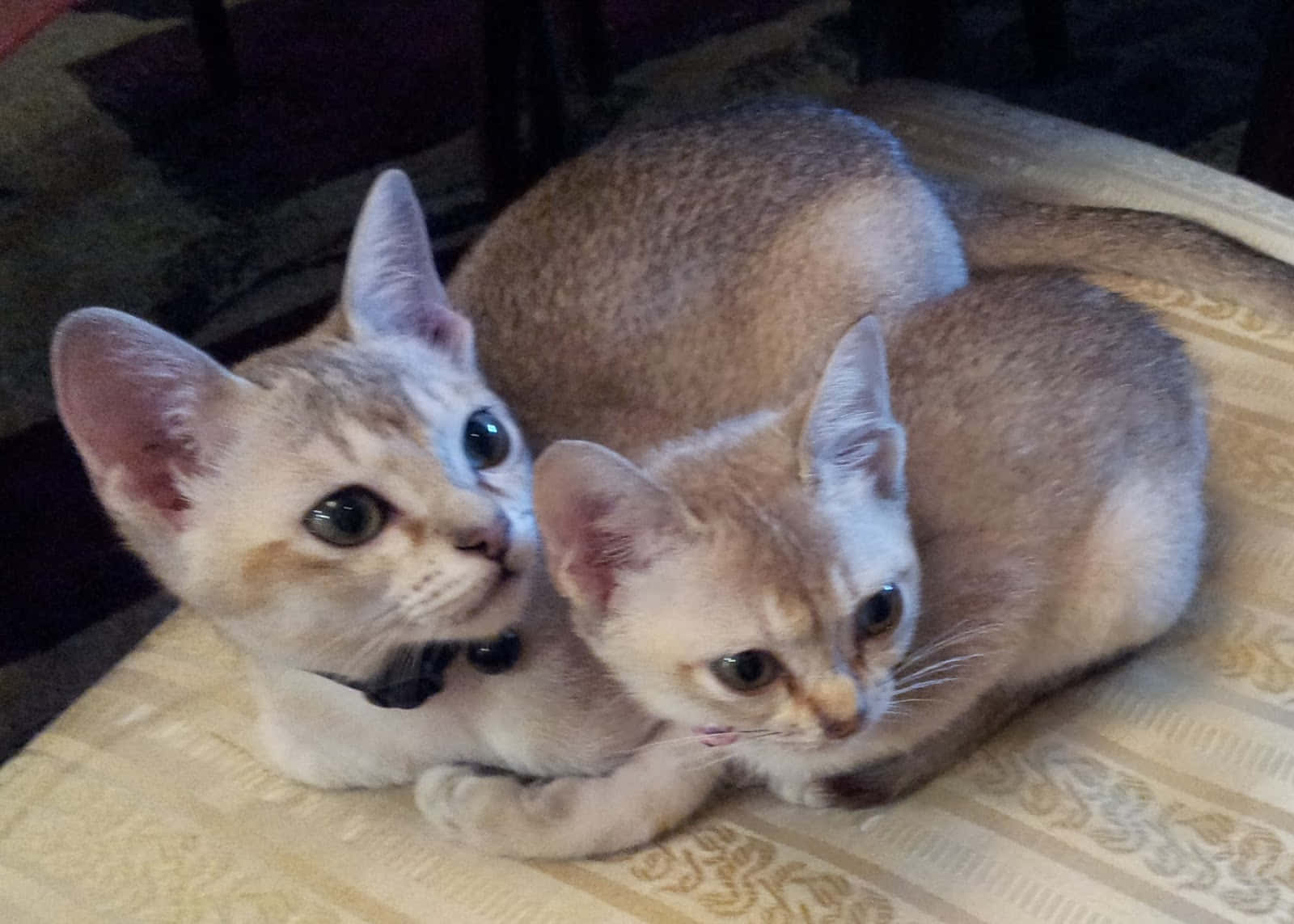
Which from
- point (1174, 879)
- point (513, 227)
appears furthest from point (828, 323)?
point (1174, 879)

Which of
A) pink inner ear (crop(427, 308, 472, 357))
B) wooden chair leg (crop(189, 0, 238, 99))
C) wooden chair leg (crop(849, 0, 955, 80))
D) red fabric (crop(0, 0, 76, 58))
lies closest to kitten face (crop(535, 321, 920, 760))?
pink inner ear (crop(427, 308, 472, 357))

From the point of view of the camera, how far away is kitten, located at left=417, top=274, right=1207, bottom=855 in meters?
0.85

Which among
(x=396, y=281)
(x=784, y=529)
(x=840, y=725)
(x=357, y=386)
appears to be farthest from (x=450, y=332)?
(x=840, y=725)

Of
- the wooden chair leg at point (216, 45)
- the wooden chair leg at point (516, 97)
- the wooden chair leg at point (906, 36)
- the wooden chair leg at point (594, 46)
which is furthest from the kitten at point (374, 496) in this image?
the wooden chair leg at point (216, 45)

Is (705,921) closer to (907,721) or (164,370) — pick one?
(907,721)

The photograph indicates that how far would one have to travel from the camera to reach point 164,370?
33.8 inches

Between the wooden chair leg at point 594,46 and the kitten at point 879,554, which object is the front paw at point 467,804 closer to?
the kitten at point 879,554

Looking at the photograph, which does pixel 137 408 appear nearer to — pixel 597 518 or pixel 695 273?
pixel 597 518

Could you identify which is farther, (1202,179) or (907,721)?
(1202,179)

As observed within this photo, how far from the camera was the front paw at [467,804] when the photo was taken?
971 millimetres

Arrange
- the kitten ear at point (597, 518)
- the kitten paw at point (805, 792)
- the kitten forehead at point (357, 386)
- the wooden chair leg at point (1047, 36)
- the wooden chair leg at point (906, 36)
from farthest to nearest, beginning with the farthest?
the wooden chair leg at point (1047, 36) < the wooden chair leg at point (906, 36) < the kitten paw at point (805, 792) < the kitten forehead at point (357, 386) < the kitten ear at point (597, 518)

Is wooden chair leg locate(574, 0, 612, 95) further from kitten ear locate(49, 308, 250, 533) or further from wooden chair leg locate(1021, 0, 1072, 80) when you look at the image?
kitten ear locate(49, 308, 250, 533)

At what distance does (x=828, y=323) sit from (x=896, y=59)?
93 centimetres

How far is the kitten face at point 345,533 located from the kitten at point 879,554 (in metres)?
0.06
